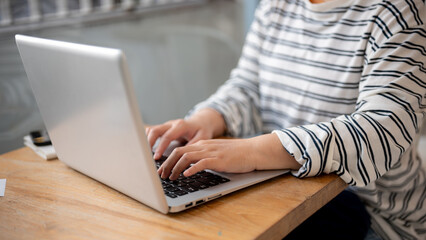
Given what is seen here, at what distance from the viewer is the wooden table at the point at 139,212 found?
61 centimetres

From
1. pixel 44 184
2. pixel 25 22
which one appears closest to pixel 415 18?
pixel 44 184

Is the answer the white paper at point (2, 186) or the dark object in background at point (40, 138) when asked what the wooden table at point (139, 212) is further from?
the dark object in background at point (40, 138)

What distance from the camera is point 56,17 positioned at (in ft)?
5.16

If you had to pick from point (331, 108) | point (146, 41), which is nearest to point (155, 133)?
point (331, 108)

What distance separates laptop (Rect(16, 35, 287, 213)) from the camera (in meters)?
0.57

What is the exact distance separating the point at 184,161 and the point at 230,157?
0.08m

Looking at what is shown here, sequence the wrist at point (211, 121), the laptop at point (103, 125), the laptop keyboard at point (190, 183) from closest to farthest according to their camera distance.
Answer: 1. the laptop at point (103, 125)
2. the laptop keyboard at point (190, 183)
3. the wrist at point (211, 121)

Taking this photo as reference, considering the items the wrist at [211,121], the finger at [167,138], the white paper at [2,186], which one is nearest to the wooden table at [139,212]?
the white paper at [2,186]

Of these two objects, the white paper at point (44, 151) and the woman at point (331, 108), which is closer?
the woman at point (331, 108)

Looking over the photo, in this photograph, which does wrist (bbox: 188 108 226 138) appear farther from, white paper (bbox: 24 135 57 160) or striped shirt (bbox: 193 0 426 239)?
white paper (bbox: 24 135 57 160)

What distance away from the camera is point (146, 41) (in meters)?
1.90

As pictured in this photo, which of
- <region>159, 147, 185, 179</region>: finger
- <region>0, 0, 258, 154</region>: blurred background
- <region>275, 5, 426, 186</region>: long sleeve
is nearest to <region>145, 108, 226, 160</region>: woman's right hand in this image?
<region>159, 147, 185, 179</region>: finger

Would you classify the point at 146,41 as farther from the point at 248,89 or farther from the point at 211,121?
the point at 211,121

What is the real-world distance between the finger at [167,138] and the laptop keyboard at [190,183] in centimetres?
13
